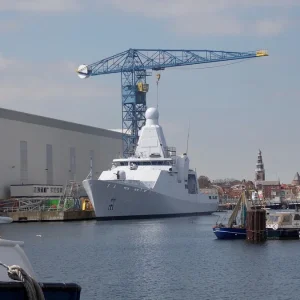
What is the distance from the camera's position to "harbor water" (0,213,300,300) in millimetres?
23562

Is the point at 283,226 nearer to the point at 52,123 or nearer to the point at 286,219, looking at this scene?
the point at 286,219

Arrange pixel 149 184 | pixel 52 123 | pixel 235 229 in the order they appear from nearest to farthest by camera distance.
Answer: pixel 235 229, pixel 149 184, pixel 52 123

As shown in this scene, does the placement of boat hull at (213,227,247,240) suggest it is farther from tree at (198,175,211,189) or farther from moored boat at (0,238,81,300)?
tree at (198,175,211,189)

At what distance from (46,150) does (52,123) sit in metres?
3.77

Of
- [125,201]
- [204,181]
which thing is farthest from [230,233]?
[204,181]

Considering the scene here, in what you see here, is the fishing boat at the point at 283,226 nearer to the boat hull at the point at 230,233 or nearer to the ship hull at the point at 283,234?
the ship hull at the point at 283,234

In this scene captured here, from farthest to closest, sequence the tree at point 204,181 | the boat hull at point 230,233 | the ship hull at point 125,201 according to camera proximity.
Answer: the tree at point 204,181, the ship hull at point 125,201, the boat hull at point 230,233

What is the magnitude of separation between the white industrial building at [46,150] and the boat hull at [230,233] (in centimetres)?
4085

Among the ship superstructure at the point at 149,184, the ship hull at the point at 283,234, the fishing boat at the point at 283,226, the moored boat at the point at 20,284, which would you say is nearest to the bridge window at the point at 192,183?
the ship superstructure at the point at 149,184

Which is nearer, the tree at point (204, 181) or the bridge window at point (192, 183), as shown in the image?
the bridge window at point (192, 183)

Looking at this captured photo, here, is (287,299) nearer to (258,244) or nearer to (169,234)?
(258,244)

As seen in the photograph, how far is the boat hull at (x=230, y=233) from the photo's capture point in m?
39.9

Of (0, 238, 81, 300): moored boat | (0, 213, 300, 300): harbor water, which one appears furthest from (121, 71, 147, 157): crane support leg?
(0, 238, 81, 300): moored boat

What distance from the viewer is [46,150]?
87.0 m
